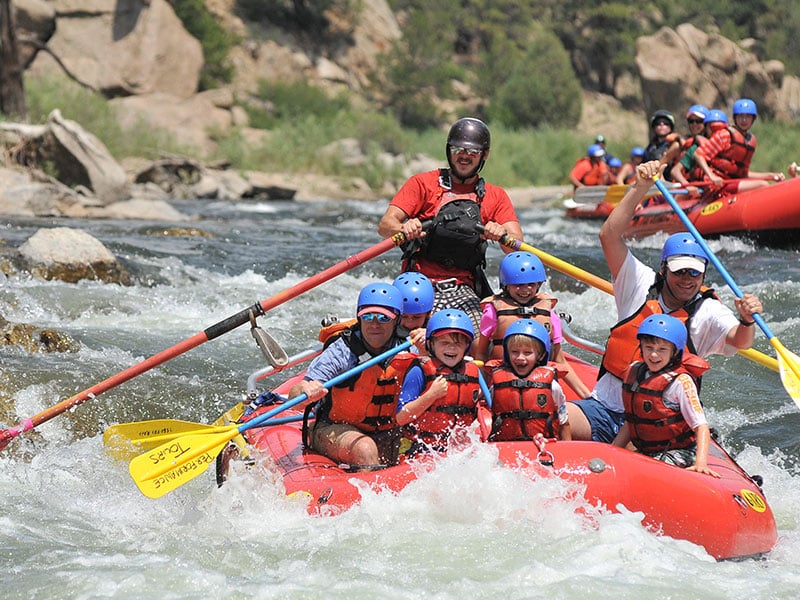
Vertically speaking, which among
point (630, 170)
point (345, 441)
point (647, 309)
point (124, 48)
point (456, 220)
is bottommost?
point (345, 441)

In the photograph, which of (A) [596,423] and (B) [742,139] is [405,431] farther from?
(B) [742,139]

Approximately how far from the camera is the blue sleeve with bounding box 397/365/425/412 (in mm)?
4934

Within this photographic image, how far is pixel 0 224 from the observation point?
41.8 ft

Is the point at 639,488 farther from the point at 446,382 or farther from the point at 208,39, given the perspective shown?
the point at 208,39

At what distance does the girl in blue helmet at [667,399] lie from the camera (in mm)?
4547

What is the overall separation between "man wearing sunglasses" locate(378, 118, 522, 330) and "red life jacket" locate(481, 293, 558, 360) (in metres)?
0.25

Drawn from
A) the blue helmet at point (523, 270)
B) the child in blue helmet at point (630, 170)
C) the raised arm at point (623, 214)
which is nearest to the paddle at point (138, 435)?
the blue helmet at point (523, 270)

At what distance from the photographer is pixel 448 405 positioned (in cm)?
486

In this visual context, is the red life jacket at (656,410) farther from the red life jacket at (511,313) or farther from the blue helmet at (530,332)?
the red life jacket at (511,313)

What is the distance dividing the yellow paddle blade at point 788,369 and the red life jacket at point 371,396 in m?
1.71

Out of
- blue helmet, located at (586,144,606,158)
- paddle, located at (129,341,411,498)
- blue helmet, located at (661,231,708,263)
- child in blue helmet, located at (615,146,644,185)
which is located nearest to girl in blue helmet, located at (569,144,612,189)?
blue helmet, located at (586,144,606,158)

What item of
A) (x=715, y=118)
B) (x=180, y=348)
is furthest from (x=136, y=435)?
(x=715, y=118)

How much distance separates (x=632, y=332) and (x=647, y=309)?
12 centimetres

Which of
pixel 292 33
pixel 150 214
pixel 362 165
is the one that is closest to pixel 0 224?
pixel 150 214
